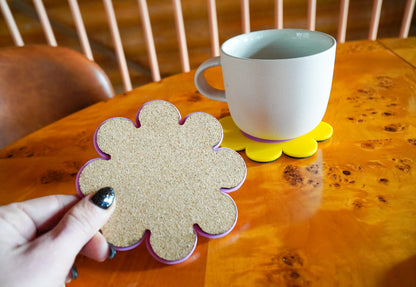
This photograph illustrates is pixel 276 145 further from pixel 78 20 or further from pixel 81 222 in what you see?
pixel 78 20

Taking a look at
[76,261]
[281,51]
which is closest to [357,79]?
[281,51]

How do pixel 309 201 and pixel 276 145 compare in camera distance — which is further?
pixel 276 145

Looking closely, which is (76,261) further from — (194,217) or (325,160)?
(325,160)

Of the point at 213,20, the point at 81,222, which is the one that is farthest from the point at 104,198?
the point at 213,20

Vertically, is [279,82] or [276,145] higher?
[279,82]

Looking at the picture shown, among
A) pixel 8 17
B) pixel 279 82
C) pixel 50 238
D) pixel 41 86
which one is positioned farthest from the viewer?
pixel 8 17

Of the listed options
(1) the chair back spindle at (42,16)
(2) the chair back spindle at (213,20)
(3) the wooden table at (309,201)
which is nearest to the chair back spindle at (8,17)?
(1) the chair back spindle at (42,16)

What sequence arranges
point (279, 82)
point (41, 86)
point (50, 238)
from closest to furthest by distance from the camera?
point (50, 238)
point (279, 82)
point (41, 86)
